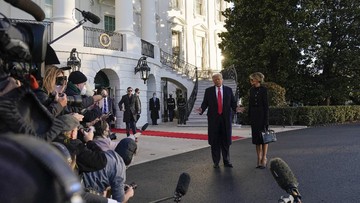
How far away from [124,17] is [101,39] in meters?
2.20

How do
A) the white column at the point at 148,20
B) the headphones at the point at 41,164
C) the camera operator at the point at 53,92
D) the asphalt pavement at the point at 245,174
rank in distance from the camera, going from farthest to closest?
1. the white column at the point at 148,20
2. the asphalt pavement at the point at 245,174
3. the camera operator at the point at 53,92
4. the headphones at the point at 41,164

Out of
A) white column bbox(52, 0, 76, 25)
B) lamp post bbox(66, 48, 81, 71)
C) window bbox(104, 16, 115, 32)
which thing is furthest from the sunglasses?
window bbox(104, 16, 115, 32)

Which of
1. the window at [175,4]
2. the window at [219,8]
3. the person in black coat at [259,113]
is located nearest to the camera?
the person in black coat at [259,113]

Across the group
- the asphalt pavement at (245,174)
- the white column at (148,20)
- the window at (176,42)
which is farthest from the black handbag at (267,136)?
the window at (176,42)

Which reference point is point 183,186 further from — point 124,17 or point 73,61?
point 124,17

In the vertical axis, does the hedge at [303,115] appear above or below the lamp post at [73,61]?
below

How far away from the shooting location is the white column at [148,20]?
78.1ft

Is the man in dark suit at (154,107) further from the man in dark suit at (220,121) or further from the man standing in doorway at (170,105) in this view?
the man in dark suit at (220,121)

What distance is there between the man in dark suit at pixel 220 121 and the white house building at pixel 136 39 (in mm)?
4408

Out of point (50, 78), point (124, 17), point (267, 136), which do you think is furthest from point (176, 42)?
point (50, 78)

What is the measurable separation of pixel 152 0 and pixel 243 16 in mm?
6755

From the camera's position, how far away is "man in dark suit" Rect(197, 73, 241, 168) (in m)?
7.79

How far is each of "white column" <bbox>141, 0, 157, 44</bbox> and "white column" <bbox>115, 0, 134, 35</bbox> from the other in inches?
107

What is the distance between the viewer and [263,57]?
83.6 feet
